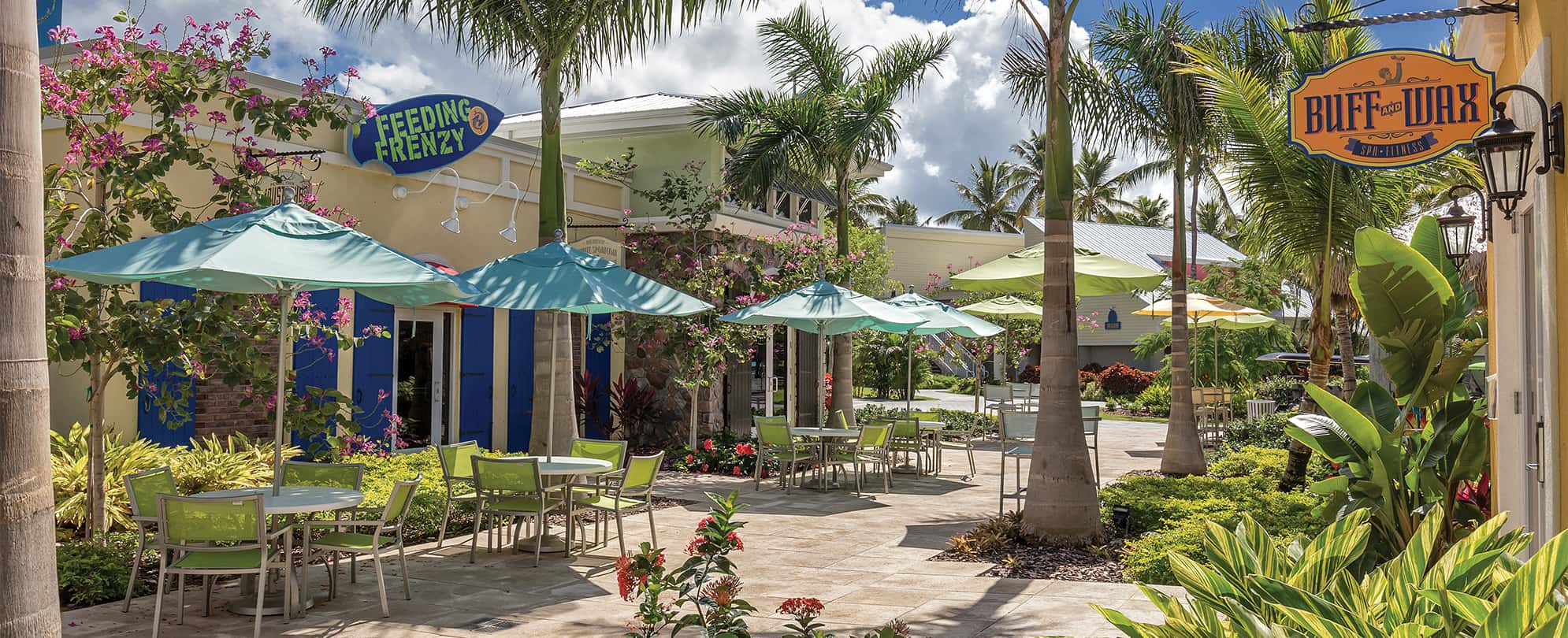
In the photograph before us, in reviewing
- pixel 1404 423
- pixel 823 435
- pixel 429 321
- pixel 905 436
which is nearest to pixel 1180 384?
pixel 905 436

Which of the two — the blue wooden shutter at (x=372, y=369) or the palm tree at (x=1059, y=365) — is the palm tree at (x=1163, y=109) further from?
the blue wooden shutter at (x=372, y=369)

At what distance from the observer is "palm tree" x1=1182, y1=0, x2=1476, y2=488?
9914mm

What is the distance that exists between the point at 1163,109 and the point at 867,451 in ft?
17.6

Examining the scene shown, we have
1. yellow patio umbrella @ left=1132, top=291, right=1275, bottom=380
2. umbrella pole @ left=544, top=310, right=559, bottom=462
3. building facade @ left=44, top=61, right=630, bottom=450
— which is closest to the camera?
umbrella pole @ left=544, top=310, right=559, bottom=462

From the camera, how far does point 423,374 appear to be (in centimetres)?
1380

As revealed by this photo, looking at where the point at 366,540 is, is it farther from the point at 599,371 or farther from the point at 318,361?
the point at 599,371

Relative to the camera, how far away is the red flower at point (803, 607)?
3.71 metres

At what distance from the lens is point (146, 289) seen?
10.2 metres

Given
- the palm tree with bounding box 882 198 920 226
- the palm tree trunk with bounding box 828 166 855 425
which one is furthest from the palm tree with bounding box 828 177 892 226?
the palm tree trunk with bounding box 828 166 855 425

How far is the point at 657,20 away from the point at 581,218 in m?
5.52

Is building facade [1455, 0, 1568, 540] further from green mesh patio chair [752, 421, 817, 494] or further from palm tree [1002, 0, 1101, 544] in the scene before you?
green mesh patio chair [752, 421, 817, 494]

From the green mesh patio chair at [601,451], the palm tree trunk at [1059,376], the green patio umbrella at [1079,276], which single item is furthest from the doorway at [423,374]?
the palm tree trunk at [1059,376]

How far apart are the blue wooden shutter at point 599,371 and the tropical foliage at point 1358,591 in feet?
44.1

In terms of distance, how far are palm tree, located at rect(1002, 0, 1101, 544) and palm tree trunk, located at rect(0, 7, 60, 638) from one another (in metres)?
6.68
